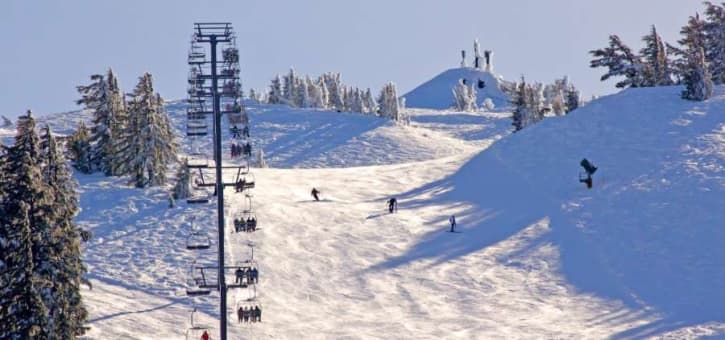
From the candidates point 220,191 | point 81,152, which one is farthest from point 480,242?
point 220,191

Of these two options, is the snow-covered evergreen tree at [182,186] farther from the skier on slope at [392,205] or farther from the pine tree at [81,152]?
the skier on slope at [392,205]

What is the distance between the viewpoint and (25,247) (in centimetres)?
4138

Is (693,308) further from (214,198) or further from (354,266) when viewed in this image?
(214,198)

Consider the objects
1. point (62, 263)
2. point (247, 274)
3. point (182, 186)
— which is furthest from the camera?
point (182, 186)

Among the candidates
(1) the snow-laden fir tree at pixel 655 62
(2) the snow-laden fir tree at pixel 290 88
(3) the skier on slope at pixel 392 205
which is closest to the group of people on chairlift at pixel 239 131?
(3) the skier on slope at pixel 392 205

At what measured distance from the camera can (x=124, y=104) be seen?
91.2 meters

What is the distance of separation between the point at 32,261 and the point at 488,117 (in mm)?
133449

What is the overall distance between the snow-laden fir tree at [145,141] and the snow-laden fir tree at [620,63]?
45558 millimetres

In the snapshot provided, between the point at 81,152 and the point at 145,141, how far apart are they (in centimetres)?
685

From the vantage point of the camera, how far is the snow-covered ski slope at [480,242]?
56.8 m

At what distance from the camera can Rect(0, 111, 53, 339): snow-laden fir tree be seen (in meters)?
41.3

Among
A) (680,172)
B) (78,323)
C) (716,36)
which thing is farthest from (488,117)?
(78,323)

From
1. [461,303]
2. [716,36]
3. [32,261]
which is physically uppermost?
[716,36]

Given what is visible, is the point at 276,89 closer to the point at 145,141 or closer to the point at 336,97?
the point at 336,97
